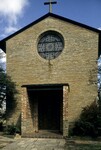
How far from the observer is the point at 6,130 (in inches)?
655

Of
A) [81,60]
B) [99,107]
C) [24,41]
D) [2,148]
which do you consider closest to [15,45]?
[24,41]

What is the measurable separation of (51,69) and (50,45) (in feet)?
6.00

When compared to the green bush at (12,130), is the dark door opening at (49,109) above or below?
above

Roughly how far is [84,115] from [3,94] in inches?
216

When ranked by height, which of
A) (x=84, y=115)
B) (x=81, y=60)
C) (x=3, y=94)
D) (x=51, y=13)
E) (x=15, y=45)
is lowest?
(x=84, y=115)

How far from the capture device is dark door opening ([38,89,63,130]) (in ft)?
59.1

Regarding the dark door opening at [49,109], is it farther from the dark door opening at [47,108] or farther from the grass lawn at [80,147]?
the grass lawn at [80,147]

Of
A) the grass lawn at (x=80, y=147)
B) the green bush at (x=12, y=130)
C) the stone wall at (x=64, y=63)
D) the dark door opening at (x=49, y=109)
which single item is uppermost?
the stone wall at (x=64, y=63)

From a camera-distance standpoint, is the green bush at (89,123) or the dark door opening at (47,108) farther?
the dark door opening at (47,108)

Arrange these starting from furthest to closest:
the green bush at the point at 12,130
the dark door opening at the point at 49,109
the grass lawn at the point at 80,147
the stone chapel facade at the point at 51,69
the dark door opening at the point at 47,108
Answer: the dark door opening at the point at 49,109 → the dark door opening at the point at 47,108 → the stone chapel facade at the point at 51,69 → the green bush at the point at 12,130 → the grass lawn at the point at 80,147

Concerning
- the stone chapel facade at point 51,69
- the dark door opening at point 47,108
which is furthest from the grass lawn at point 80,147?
the dark door opening at point 47,108

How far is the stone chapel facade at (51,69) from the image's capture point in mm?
16859

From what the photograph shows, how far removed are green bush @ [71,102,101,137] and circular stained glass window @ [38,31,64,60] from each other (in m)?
4.61

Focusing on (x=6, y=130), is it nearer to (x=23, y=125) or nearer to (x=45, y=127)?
(x=23, y=125)
